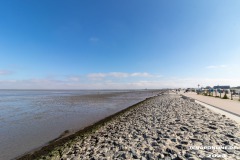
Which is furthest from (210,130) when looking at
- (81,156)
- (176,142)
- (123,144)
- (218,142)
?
(81,156)

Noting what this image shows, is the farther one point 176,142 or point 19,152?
point 19,152

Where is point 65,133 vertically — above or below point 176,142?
below

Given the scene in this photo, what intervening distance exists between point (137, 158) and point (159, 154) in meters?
0.75

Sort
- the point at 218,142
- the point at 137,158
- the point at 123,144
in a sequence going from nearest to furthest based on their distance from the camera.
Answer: the point at 137,158 → the point at 218,142 → the point at 123,144

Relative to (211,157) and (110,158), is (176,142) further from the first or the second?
(110,158)

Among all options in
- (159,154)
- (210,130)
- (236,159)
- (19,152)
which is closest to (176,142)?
(159,154)

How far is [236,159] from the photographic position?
3.97m

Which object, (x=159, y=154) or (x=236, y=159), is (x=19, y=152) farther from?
(x=236, y=159)

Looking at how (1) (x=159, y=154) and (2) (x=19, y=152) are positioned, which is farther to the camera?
(2) (x=19, y=152)

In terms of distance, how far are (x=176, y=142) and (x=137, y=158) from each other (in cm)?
189

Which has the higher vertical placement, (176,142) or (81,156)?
(176,142)

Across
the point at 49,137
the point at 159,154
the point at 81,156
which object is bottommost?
the point at 49,137

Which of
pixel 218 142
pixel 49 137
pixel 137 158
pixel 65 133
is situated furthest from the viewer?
pixel 65 133

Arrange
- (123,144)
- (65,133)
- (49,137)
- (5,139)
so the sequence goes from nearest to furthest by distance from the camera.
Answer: (123,144)
(5,139)
(49,137)
(65,133)
